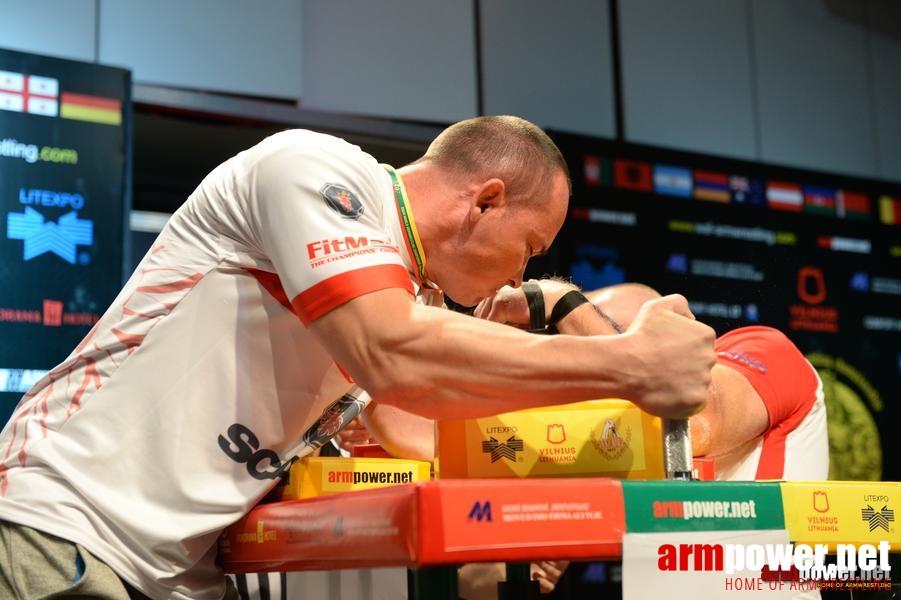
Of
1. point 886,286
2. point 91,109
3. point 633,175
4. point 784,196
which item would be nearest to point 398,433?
point 91,109

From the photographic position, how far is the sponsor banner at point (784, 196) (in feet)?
13.3

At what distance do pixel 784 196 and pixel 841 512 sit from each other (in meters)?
3.24

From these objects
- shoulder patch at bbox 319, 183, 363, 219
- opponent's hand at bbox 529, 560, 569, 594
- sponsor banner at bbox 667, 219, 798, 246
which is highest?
sponsor banner at bbox 667, 219, 798, 246

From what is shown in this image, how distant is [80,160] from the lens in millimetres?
2832

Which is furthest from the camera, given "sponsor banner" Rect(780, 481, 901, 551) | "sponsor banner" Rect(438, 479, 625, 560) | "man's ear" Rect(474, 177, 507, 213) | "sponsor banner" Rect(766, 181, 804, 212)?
"sponsor banner" Rect(766, 181, 804, 212)

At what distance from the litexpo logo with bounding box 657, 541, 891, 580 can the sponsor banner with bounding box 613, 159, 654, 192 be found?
277cm

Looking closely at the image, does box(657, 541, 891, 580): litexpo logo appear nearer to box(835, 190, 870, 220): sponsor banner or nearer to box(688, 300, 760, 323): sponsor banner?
box(688, 300, 760, 323): sponsor banner

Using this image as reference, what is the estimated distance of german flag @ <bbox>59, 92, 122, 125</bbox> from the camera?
9.32 feet

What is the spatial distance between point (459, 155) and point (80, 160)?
1.78m

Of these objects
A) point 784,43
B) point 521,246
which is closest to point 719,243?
point 784,43

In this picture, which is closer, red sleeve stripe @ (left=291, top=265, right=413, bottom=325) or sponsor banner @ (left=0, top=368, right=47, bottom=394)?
red sleeve stripe @ (left=291, top=265, right=413, bottom=325)

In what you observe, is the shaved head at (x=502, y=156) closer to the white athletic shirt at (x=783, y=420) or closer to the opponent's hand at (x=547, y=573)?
the white athletic shirt at (x=783, y=420)

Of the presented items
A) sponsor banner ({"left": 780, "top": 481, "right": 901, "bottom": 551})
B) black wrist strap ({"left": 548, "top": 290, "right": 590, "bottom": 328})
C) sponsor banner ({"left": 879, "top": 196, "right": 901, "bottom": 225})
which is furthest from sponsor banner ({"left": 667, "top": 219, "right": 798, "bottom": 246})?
sponsor banner ({"left": 780, "top": 481, "right": 901, "bottom": 551})

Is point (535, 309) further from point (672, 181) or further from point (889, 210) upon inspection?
point (889, 210)
